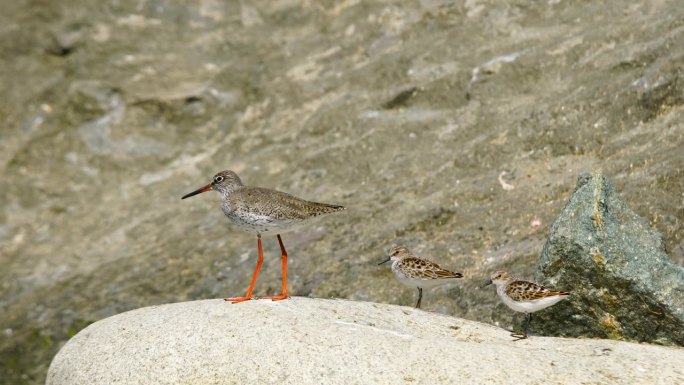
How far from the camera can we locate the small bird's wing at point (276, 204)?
10641 millimetres

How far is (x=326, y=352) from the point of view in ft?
27.7

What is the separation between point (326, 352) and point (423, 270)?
2781 millimetres

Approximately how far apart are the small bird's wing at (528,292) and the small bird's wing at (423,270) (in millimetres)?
1081

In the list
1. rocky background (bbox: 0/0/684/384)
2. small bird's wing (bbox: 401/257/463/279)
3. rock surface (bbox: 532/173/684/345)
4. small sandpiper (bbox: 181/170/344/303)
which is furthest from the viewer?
rocky background (bbox: 0/0/684/384)

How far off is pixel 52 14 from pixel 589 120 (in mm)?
12340

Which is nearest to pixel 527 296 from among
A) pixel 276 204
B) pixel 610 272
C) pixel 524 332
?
pixel 524 332

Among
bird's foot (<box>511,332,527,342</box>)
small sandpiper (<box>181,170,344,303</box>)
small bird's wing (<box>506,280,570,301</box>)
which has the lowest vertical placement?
bird's foot (<box>511,332,527,342</box>)

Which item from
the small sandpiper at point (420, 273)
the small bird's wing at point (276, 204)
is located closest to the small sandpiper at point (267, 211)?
the small bird's wing at point (276, 204)

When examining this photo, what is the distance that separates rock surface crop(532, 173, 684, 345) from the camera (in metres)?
9.36

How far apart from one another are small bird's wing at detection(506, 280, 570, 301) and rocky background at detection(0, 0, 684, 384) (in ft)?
4.26

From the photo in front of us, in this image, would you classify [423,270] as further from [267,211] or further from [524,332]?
[267,211]

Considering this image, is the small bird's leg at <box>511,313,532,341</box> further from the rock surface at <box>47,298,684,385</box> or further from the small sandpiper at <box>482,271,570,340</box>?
the rock surface at <box>47,298,684,385</box>

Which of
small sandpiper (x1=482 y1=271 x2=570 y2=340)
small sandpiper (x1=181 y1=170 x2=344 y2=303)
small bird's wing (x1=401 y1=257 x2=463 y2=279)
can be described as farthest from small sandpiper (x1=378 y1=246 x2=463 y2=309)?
small sandpiper (x1=181 y1=170 x2=344 y2=303)

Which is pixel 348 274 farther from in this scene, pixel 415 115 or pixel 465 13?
pixel 465 13
